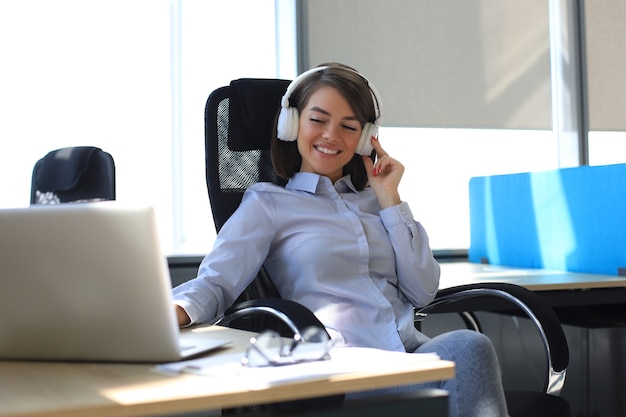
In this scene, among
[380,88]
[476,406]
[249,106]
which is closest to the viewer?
[476,406]

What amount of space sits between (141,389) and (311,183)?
1.27 metres

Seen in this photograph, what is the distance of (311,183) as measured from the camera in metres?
2.22

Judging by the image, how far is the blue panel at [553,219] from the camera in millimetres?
3133

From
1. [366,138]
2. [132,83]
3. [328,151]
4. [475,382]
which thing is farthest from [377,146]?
[132,83]

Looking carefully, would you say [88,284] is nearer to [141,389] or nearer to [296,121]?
[141,389]

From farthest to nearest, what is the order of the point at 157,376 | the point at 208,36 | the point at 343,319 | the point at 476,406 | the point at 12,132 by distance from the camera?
the point at 208,36 → the point at 12,132 → the point at 343,319 → the point at 476,406 → the point at 157,376

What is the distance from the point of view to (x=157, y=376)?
1078 mm

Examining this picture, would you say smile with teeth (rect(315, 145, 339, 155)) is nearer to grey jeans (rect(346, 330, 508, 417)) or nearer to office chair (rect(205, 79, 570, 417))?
office chair (rect(205, 79, 570, 417))

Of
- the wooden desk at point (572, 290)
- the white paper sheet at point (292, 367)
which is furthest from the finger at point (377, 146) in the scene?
the white paper sheet at point (292, 367)

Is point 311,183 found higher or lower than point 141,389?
higher

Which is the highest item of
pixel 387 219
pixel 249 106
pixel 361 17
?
pixel 361 17

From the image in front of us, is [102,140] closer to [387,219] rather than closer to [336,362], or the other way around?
[387,219]

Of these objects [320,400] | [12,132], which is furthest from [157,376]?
[12,132]

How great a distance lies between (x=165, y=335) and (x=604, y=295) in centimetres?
203
